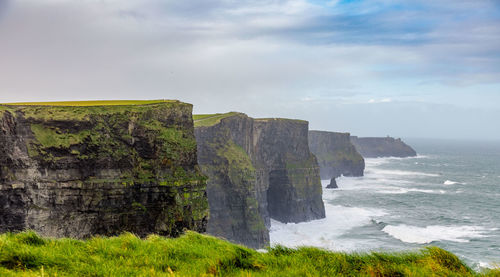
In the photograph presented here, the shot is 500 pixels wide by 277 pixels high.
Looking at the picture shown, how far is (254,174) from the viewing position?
5409 centimetres

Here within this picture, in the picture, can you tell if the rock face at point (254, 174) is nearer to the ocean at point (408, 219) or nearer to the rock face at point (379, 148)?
the ocean at point (408, 219)

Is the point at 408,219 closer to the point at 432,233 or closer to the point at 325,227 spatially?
the point at 432,233

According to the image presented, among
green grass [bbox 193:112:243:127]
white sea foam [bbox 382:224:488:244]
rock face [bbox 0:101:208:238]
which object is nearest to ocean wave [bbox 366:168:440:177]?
white sea foam [bbox 382:224:488:244]

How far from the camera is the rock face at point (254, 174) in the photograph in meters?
50.6

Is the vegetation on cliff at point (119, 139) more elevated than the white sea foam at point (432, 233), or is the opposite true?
the vegetation on cliff at point (119, 139)

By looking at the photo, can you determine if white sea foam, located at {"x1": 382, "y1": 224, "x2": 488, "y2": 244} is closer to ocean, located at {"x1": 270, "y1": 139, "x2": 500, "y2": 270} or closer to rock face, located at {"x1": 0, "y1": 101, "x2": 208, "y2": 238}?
ocean, located at {"x1": 270, "y1": 139, "x2": 500, "y2": 270}

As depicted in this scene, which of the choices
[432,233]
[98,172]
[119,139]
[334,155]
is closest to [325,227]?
[432,233]

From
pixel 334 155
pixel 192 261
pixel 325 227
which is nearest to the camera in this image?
pixel 192 261

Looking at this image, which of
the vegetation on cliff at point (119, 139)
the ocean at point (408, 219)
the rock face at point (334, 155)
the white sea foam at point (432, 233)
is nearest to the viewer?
the vegetation on cliff at point (119, 139)

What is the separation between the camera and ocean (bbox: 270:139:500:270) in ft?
161

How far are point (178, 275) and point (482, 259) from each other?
44845 millimetres

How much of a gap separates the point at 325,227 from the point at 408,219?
13405mm

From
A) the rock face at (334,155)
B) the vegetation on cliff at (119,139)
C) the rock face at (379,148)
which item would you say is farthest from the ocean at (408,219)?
the rock face at (379,148)

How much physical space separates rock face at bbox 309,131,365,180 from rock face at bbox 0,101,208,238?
87.9 metres
